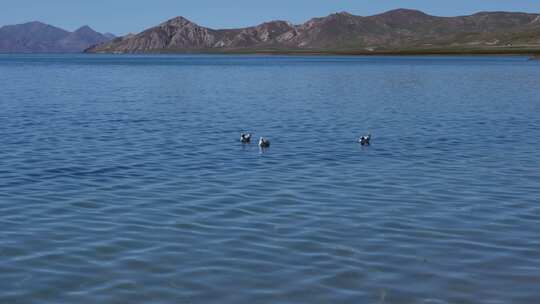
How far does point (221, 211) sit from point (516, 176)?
12417 mm

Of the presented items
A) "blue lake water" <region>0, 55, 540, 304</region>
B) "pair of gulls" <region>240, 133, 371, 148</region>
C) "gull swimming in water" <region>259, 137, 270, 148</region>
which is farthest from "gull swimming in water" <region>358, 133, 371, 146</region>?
"gull swimming in water" <region>259, 137, 270, 148</region>

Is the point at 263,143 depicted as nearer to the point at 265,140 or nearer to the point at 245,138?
the point at 265,140

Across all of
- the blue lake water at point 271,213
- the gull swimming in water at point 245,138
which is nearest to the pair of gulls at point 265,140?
the gull swimming in water at point 245,138

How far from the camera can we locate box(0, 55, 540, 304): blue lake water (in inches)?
578

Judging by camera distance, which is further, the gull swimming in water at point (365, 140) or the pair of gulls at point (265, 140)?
the gull swimming in water at point (365, 140)

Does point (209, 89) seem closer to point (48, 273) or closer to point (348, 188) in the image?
point (348, 188)

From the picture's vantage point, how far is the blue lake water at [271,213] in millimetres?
14672

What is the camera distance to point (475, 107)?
2283 inches

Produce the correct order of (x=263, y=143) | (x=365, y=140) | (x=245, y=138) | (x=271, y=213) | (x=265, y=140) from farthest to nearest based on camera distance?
(x=245, y=138) < (x=365, y=140) < (x=265, y=140) < (x=263, y=143) < (x=271, y=213)

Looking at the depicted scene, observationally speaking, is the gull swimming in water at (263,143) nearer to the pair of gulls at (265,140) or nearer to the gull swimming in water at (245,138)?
the pair of gulls at (265,140)

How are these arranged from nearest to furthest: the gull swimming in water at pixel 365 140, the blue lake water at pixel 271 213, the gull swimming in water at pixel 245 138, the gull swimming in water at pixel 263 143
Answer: the blue lake water at pixel 271 213 → the gull swimming in water at pixel 263 143 → the gull swimming in water at pixel 365 140 → the gull swimming in water at pixel 245 138

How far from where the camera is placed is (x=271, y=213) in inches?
820

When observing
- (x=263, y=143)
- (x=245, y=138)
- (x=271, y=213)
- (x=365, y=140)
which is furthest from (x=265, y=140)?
(x=271, y=213)

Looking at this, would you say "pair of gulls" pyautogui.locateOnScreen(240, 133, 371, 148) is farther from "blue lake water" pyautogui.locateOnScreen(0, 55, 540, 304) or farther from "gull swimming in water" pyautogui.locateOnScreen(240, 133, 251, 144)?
"blue lake water" pyautogui.locateOnScreen(0, 55, 540, 304)
